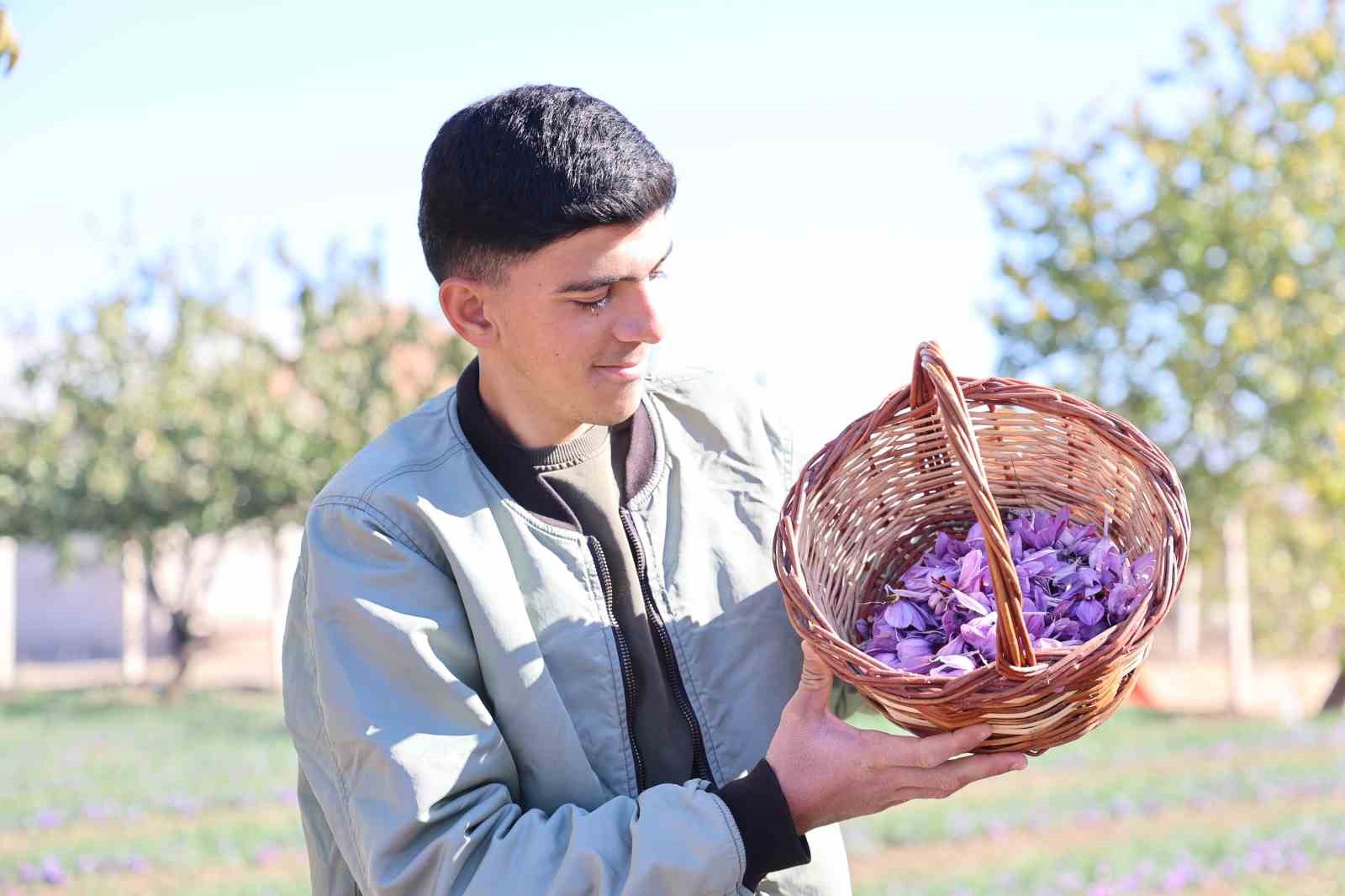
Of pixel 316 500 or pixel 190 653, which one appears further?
pixel 190 653

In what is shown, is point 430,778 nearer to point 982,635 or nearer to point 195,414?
point 982,635

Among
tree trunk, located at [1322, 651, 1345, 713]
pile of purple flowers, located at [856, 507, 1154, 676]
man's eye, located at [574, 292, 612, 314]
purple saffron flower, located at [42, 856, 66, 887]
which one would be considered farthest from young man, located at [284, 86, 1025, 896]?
tree trunk, located at [1322, 651, 1345, 713]

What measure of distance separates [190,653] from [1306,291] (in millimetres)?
10381

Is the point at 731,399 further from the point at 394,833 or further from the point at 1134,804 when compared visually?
the point at 1134,804

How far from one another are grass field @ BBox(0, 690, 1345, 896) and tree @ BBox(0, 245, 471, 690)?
3.48 meters

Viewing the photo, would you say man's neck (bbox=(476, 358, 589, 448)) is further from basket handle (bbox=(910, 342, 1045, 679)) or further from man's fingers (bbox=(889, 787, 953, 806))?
man's fingers (bbox=(889, 787, 953, 806))

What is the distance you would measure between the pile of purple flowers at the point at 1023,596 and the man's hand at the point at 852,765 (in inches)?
3.6

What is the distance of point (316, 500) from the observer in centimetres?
171

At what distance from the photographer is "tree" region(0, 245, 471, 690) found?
39.3 feet

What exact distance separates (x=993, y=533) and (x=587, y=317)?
0.54 m

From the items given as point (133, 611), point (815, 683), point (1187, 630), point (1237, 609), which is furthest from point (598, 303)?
point (133, 611)

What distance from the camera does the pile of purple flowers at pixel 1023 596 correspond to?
5.30 ft

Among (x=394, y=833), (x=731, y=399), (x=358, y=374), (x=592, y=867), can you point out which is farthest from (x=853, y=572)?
(x=358, y=374)

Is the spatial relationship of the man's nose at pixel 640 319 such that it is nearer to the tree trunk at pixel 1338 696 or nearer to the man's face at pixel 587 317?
the man's face at pixel 587 317
